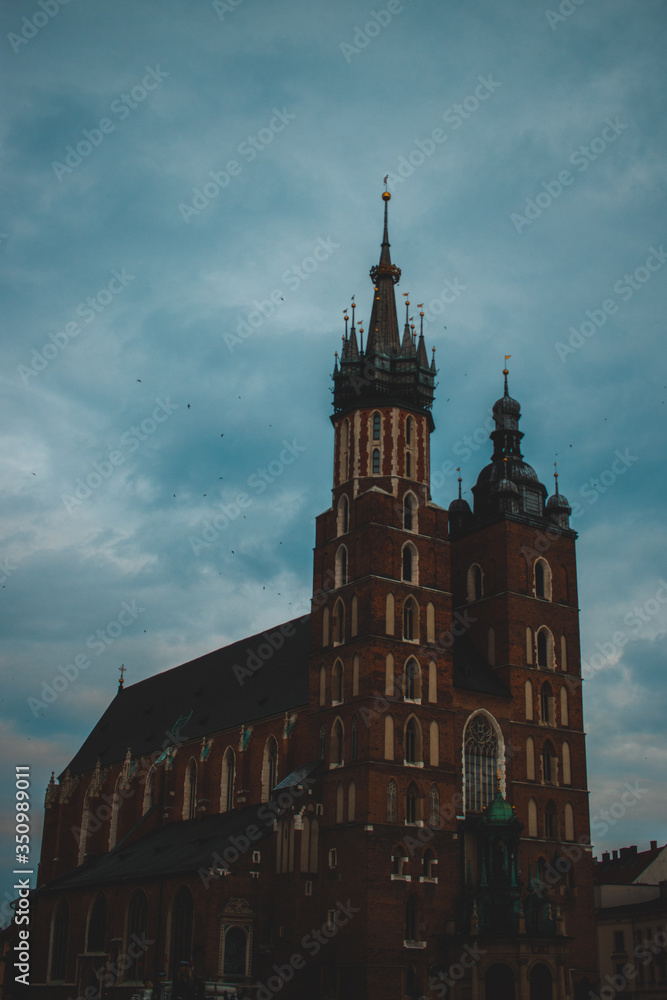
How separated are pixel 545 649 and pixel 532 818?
8879 mm

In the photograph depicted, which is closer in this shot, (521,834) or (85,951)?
(521,834)

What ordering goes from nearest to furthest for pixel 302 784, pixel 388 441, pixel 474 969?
pixel 474 969, pixel 302 784, pixel 388 441

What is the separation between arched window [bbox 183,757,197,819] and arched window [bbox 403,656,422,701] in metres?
18.7

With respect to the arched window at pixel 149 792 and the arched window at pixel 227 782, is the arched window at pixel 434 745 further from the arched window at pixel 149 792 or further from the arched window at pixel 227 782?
the arched window at pixel 149 792

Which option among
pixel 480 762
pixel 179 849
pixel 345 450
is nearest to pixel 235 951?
pixel 179 849

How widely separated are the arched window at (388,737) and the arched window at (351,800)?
1924 millimetres

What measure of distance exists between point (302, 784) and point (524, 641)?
14.2m

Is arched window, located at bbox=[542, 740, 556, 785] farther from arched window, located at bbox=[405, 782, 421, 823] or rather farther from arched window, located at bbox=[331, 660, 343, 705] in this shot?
arched window, located at bbox=[331, 660, 343, 705]

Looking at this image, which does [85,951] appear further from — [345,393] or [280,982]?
[345,393]

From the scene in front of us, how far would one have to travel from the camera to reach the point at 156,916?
166ft

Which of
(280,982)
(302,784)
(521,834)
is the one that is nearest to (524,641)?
(521,834)

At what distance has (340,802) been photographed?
48188 millimetres

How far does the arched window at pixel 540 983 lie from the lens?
148 ft

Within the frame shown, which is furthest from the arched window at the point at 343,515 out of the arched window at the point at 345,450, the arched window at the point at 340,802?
the arched window at the point at 340,802
